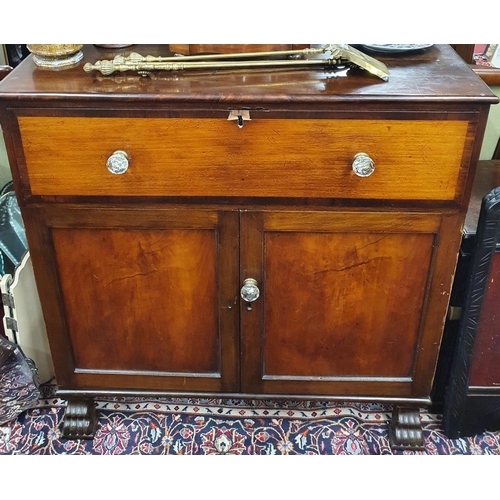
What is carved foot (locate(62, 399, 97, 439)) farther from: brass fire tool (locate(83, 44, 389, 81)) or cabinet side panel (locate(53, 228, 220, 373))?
brass fire tool (locate(83, 44, 389, 81))

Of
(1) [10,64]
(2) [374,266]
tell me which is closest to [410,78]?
(2) [374,266]

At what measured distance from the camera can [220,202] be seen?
90cm

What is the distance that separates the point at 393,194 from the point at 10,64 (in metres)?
0.77

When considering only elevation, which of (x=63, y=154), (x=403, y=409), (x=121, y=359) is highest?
(x=63, y=154)

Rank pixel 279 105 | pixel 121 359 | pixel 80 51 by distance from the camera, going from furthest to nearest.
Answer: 1. pixel 121 359
2. pixel 80 51
3. pixel 279 105

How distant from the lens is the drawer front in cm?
83

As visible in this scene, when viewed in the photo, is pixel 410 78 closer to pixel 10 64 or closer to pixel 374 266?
pixel 374 266

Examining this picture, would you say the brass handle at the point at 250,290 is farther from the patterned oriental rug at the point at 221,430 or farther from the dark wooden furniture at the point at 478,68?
the dark wooden furniture at the point at 478,68

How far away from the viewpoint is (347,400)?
3.63 feet

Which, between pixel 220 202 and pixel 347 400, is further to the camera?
pixel 347 400

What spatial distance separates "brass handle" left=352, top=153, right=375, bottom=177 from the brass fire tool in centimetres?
11

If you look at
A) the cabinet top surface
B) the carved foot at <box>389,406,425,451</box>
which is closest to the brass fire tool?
the cabinet top surface


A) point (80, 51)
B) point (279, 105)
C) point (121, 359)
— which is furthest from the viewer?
point (121, 359)
